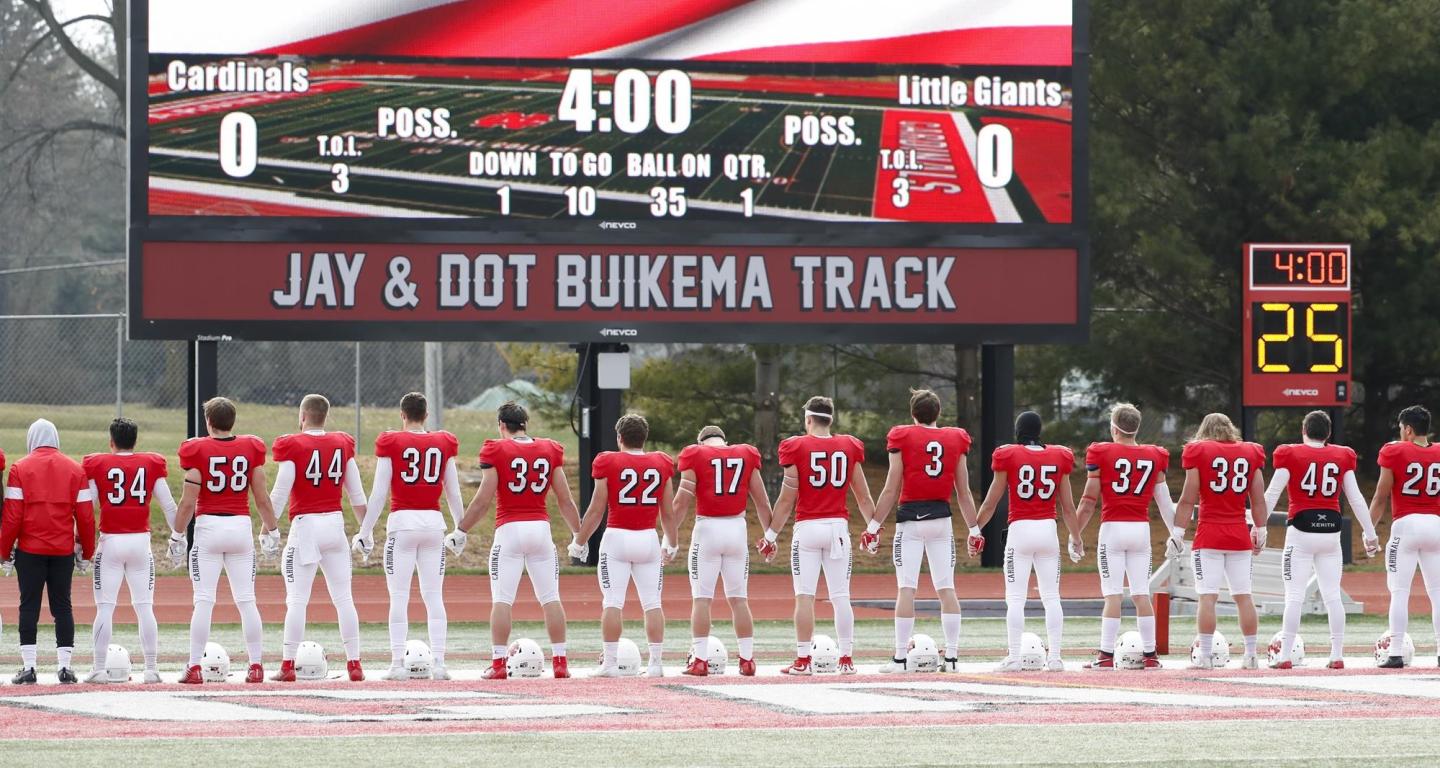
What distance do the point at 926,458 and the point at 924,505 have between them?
304 mm

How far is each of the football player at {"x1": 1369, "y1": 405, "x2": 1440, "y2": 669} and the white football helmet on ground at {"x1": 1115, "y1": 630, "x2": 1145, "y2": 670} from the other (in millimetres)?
1571

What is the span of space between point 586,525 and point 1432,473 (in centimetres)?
538

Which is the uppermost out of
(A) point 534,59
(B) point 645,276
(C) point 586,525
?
(A) point 534,59

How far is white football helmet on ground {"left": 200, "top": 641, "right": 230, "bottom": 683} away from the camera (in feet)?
40.9

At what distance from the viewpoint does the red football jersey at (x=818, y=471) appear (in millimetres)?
13305

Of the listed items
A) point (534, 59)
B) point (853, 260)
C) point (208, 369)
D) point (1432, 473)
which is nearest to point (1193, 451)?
point (1432, 473)

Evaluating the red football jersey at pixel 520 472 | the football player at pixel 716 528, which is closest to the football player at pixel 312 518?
the red football jersey at pixel 520 472

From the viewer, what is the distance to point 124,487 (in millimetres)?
12547

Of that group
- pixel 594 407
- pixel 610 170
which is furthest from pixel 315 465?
pixel 594 407

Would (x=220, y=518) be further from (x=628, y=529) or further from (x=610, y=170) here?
(x=610, y=170)

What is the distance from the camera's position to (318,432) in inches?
498

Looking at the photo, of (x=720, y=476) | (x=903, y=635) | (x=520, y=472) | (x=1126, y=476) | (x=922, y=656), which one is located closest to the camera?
(x=520, y=472)

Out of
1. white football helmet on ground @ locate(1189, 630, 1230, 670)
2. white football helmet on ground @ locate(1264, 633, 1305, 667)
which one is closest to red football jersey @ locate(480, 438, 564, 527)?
white football helmet on ground @ locate(1189, 630, 1230, 670)

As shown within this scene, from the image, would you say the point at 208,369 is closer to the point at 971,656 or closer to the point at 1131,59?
the point at 971,656
